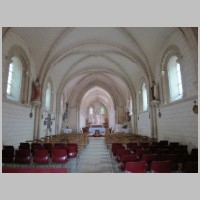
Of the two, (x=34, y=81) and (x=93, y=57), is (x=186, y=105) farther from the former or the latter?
(x=93, y=57)

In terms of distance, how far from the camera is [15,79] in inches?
434

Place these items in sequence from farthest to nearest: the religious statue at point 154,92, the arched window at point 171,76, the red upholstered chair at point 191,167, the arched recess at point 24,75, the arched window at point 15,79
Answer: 1. the religious statue at point 154,92
2. the arched recess at point 24,75
3. the arched window at point 171,76
4. the arched window at point 15,79
5. the red upholstered chair at point 191,167

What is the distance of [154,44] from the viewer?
12.7m

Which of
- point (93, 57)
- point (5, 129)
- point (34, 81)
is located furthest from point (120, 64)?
point (5, 129)

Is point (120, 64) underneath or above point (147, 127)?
above

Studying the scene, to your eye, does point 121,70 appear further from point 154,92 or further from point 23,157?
point 23,157

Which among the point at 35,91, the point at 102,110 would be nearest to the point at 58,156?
the point at 35,91

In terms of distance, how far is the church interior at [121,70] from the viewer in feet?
21.1

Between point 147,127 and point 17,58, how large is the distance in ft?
44.0

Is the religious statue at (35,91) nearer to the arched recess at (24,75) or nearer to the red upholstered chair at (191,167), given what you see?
the arched recess at (24,75)

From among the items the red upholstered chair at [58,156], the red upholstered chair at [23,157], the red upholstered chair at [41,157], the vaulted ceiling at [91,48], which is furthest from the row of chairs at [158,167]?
the vaulted ceiling at [91,48]

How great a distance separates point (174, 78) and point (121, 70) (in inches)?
373

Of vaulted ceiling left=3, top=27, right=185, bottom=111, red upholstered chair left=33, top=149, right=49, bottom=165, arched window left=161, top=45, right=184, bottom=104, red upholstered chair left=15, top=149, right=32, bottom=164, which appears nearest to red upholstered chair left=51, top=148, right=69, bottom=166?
red upholstered chair left=33, top=149, right=49, bottom=165

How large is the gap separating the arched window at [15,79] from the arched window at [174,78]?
11198 mm
